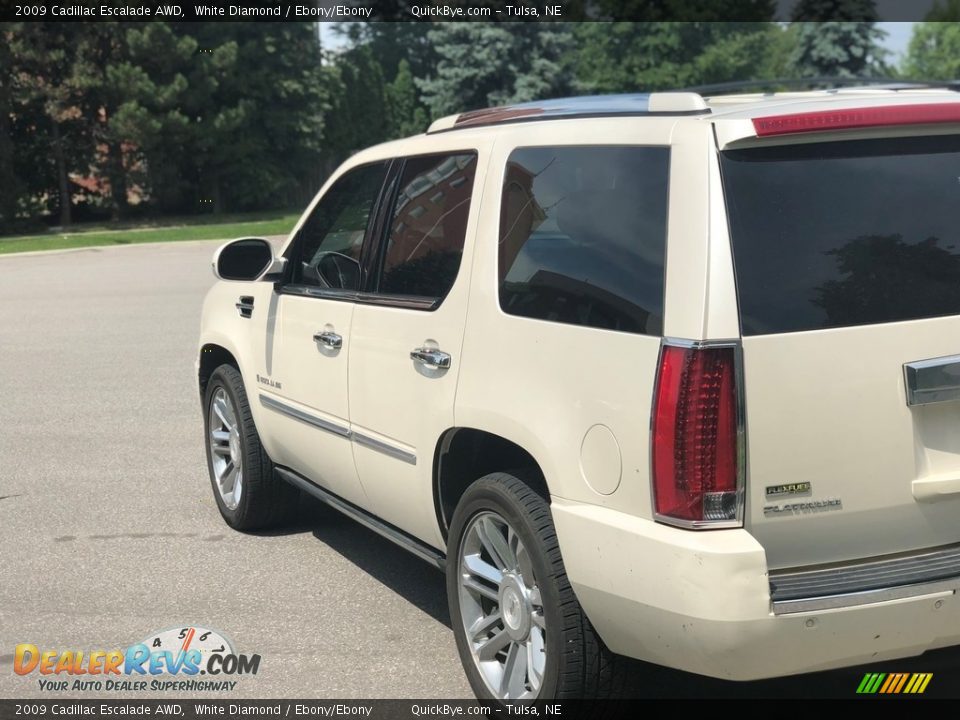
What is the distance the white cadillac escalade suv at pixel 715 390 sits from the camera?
3186mm

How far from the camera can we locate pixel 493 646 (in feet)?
13.2

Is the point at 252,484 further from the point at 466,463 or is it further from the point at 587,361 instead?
the point at 587,361

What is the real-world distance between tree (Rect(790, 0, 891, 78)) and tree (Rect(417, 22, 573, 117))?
9856 mm

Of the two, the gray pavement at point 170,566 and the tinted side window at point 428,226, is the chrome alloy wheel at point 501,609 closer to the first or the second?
the gray pavement at point 170,566

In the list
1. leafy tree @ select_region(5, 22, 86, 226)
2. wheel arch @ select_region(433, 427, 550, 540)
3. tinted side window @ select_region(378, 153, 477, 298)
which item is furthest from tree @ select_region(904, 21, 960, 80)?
wheel arch @ select_region(433, 427, 550, 540)

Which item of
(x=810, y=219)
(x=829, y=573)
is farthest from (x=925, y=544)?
(x=810, y=219)

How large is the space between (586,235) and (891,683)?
1.74m

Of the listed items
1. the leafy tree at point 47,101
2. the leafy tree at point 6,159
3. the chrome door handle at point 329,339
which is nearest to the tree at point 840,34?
the leafy tree at point 47,101

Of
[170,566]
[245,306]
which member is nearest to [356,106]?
[245,306]

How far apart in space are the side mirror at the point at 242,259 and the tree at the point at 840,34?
4244 centimetres

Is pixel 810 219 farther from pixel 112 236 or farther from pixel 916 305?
pixel 112 236

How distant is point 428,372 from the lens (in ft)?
14.1

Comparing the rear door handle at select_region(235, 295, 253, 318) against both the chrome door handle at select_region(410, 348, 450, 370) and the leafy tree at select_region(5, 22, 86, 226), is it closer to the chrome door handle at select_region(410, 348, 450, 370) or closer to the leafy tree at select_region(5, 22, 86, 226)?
the chrome door handle at select_region(410, 348, 450, 370)

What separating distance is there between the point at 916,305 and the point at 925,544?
2.20 feet
